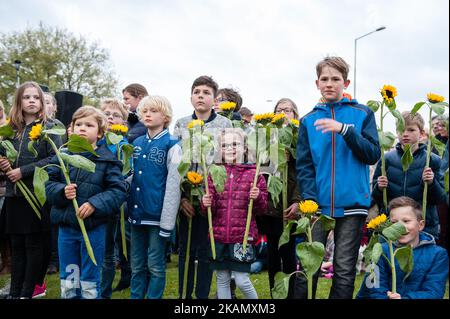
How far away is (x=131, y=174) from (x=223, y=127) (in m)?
0.90

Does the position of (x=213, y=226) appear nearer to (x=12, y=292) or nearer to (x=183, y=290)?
(x=183, y=290)

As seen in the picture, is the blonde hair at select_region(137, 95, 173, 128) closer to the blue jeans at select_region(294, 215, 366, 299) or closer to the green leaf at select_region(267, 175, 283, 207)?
the green leaf at select_region(267, 175, 283, 207)

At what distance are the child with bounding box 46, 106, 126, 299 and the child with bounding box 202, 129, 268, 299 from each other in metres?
0.73

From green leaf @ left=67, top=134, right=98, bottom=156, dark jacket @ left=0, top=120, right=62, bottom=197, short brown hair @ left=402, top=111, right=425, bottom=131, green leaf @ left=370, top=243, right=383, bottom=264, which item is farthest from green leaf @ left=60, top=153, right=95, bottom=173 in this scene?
short brown hair @ left=402, top=111, right=425, bottom=131

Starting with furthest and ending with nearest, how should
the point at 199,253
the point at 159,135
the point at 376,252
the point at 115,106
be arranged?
the point at 115,106, the point at 199,253, the point at 159,135, the point at 376,252

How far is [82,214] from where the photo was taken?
10.8ft

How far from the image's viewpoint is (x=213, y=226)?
3658mm

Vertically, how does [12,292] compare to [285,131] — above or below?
below

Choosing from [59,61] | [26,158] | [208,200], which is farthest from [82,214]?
[59,61]

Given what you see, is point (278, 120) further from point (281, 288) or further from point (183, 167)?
A: point (281, 288)

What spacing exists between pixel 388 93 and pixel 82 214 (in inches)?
94.3
